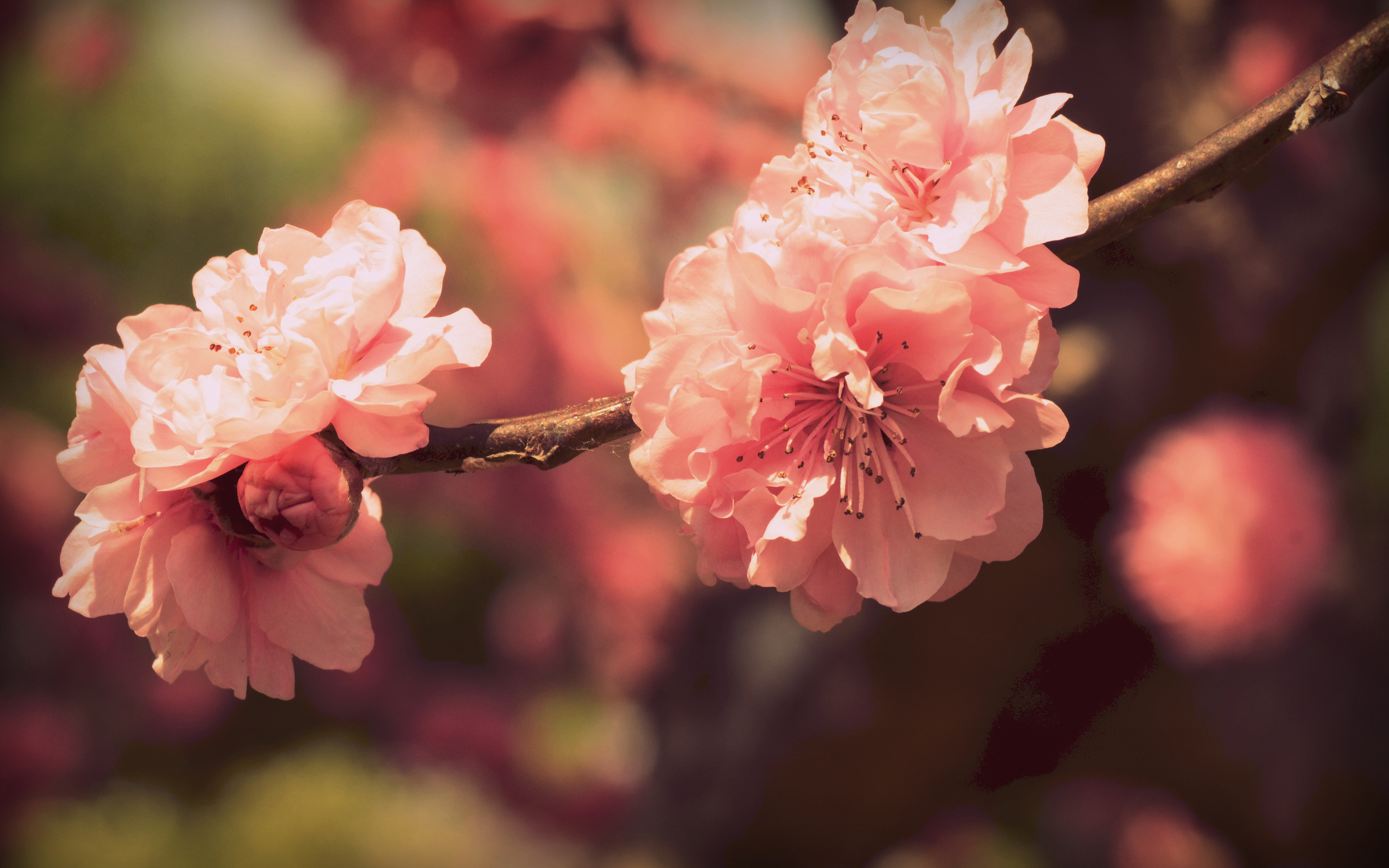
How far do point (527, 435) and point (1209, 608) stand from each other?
1.14 metres

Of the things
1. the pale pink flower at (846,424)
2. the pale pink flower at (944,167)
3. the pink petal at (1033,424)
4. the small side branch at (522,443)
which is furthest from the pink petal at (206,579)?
the pink petal at (1033,424)

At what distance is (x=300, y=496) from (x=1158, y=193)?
22.6 inches

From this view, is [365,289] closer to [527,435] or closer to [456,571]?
[527,435]

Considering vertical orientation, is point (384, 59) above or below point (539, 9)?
below

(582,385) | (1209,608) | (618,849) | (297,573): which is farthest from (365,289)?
(1209,608)

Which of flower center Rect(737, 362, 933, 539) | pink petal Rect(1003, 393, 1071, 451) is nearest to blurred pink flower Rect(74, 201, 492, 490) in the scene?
flower center Rect(737, 362, 933, 539)

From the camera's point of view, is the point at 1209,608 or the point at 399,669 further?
the point at 399,669

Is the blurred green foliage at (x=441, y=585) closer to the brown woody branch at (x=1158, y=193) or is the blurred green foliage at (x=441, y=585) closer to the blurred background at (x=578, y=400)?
the blurred background at (x=578, y=400)

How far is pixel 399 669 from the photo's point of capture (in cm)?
135

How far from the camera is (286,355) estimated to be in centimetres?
50

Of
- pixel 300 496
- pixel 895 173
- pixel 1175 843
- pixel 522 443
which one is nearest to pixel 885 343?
pixel 895 173

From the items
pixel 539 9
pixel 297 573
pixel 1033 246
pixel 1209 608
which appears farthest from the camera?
pixel 539 9

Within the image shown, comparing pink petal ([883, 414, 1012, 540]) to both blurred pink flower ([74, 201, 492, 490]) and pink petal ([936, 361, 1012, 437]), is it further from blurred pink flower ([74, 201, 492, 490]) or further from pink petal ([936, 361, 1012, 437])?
blurred pink flower ([74, 201, 492, 490])

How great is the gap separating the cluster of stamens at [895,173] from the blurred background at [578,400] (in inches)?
32.8
